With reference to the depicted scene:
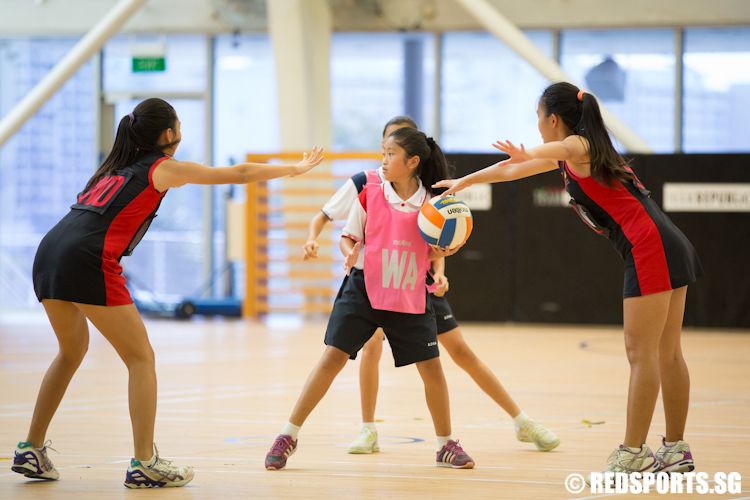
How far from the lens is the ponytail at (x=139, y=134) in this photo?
2770mm

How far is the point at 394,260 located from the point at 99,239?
108 cm

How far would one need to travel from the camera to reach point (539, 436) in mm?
3385

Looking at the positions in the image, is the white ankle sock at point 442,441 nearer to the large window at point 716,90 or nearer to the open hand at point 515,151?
the open hand at point 515,151

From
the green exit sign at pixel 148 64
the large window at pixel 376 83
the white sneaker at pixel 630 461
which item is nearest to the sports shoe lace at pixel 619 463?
the white sneaker at pixel 630 461

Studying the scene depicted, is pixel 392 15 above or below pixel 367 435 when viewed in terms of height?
above

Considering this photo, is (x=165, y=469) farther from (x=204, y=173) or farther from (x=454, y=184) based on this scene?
(x=454, y=184)

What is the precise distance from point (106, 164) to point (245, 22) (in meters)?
8.82

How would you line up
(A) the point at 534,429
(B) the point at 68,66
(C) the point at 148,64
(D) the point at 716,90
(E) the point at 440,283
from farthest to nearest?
(C) the point at 148,64 → (D) the point at 716,90 → (B) the point at 68,66 → (A) the point at 534,429 → (E) the point at 440,283

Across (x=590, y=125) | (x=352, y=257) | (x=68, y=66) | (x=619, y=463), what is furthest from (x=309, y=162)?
(x=68, y=66)

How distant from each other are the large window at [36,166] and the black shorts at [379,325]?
9.70 meters

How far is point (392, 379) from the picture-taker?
5504 millimetres

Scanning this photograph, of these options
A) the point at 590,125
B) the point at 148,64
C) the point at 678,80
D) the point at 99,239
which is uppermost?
the point at 148,64

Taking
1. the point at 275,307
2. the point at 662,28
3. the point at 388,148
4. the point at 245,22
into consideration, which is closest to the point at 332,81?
the point at 245,22

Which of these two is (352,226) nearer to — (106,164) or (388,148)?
(388,148)
